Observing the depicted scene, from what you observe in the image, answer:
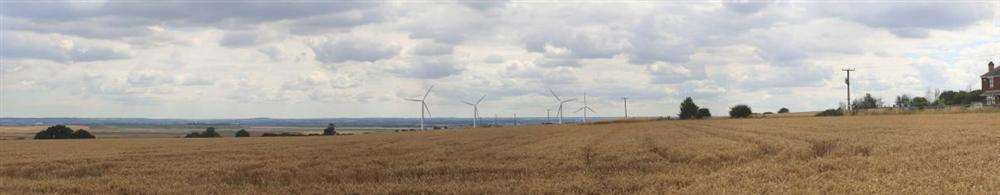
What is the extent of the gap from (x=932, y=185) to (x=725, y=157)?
1055 centimetres

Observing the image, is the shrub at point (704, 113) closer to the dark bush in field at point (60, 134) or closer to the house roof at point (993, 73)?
the house roof at point (993, 73)

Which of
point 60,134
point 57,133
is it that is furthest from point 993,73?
point 57,133

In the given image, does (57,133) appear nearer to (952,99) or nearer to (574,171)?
(574,171)

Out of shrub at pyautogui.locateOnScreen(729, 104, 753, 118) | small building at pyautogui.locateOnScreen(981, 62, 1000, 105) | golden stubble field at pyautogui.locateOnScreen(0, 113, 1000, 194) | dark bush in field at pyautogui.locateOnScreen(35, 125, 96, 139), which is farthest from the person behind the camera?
shrub at pyautogui.locateOnScreen(729, 104, 753, 118)

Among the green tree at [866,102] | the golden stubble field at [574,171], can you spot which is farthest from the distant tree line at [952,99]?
the golden stubble field at [574,171]

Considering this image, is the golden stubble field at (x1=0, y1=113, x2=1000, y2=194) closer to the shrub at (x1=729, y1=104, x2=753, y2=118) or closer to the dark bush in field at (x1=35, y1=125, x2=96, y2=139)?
the dark bush in field at (x1=35, y1=125, x2=96, y2=139)

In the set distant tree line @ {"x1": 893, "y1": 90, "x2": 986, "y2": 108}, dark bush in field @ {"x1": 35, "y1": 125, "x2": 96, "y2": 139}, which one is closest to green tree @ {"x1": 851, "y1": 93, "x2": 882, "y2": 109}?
distant tree line @ {"x1": 893, "y1": 90, "x2": 986, "y2": 108}

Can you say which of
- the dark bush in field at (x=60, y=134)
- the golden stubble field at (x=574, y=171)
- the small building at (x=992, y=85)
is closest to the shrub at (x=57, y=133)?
the dark bush in field at (x=60, y=134)

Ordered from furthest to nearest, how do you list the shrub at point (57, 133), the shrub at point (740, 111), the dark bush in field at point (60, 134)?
the shrub at point (740, 111)
the dark bush in field at point (60, 134)
the shrub at point (57, 133)

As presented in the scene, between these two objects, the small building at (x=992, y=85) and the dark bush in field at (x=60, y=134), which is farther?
the small building at (x=992, y=85)

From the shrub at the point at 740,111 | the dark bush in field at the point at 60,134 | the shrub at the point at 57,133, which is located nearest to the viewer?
the shrub at the point at 57,133

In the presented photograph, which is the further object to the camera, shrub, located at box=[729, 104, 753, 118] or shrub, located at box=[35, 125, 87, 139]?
shrub, located at box=[729, 104, 753, 118]

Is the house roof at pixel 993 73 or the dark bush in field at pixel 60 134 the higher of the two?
the house roof at pixel 993 73

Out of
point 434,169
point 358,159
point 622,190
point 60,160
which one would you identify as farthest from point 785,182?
point 60,160
